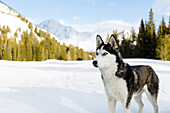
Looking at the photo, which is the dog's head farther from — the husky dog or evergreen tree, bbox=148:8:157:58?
evergreen tree, bbox=148:8:157:58

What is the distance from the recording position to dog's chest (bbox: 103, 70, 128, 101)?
2199 millimetres

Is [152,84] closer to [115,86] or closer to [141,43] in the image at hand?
[115,86]

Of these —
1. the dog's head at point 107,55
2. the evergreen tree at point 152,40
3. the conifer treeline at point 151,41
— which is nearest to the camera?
the dog's head at point 107,55

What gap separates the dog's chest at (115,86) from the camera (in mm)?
2199

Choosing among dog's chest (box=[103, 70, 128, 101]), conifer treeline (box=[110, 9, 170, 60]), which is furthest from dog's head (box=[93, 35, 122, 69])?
conifer treeline (box=[110, 9, 170, 60])

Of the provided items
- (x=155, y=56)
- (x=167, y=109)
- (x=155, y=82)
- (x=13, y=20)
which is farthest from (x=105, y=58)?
(x=13, y=20)

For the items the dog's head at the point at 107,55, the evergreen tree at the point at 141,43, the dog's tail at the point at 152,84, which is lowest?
the dog's tail at the point at 152,84

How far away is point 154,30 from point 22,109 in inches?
1250

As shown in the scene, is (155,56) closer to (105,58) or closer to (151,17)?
(151,17)

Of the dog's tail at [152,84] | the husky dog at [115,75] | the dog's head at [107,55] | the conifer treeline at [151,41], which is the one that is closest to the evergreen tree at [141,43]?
the conifer treeline at [151,41]

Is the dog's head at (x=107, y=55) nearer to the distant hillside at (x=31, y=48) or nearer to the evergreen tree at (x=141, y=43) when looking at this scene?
the evergreen tree at (x=141, y=43)

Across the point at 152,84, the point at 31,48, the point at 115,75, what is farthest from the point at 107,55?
the point at 31,48

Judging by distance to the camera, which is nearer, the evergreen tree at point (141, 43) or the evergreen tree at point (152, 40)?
the evergreen tree at point (152, 40)

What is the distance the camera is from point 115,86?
222 centimetres
